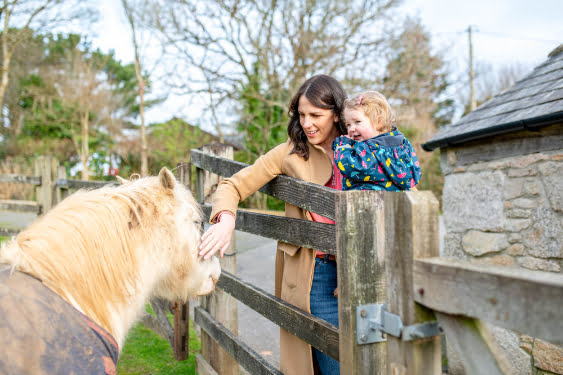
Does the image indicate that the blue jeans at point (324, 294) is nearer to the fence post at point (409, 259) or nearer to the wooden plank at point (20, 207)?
the fence post at point (409, 259)

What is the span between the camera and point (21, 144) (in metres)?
21.9

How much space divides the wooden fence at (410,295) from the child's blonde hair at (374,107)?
0.72 metres

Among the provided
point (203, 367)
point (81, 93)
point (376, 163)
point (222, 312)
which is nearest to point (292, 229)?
point (376, 163)

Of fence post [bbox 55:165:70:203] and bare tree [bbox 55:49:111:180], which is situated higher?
bare tree [bbox 55:49:111:180]

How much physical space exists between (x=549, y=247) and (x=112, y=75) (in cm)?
2982

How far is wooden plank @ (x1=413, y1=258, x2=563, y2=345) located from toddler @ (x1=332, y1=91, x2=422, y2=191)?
95 cm

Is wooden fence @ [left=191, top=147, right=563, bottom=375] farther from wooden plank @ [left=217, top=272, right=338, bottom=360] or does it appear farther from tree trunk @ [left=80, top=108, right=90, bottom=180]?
tree trunk @ [left=80, top=108, right=90, bottom=180]

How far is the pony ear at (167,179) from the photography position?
73.2 inches

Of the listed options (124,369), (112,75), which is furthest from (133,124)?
(124,369)

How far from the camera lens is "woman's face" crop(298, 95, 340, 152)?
6.97ft

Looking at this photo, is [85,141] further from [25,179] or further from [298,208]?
[298,208]

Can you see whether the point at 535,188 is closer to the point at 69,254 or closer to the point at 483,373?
the point at 483,373

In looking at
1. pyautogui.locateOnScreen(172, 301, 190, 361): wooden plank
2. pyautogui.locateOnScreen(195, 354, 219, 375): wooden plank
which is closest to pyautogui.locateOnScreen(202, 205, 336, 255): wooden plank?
pyautogui.locateOnScreen(195, 354, 219, 375): wooden plank

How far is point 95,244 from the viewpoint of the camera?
1620 mm
